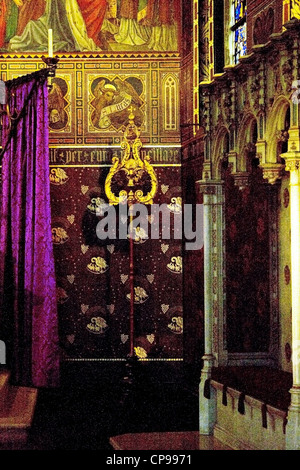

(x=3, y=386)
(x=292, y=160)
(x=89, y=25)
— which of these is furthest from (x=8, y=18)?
(x=292, y=160)

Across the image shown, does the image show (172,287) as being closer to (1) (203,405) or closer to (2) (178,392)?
(2) (178,392)

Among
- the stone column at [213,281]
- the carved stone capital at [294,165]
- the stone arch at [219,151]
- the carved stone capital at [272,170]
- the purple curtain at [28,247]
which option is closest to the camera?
the carved stone capital at [294,165]

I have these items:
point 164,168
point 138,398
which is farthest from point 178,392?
point 164,168

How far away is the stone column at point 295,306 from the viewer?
5953 mm

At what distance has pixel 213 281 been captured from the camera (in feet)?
26.6

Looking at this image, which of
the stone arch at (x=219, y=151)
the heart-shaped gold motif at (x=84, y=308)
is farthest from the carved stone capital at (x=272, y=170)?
the heart-shaped gold motif at (x=84, y=308)

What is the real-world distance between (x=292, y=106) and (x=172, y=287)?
238 inches

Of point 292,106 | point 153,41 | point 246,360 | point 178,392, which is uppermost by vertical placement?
point 153,41

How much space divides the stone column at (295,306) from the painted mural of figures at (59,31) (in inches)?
255

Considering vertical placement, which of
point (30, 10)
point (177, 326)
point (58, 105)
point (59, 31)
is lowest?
point (177, 326)

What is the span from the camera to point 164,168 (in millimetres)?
11891

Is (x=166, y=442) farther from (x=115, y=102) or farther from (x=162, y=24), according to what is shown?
(x=162, y=24)

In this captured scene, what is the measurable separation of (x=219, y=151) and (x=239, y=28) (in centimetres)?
247

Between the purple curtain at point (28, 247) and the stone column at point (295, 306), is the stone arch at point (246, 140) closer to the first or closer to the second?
the stone column at point (295, 306)
